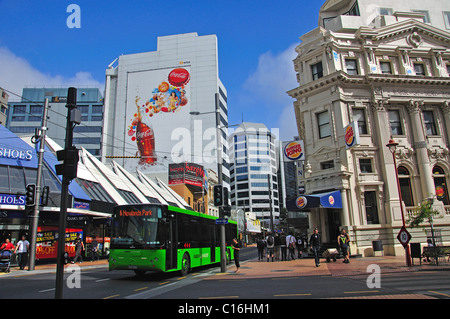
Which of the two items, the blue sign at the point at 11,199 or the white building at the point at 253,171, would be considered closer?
the blue sign at the point at 11,199

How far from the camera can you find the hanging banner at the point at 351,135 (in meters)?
22.7

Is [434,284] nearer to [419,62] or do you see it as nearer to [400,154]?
[400,154]

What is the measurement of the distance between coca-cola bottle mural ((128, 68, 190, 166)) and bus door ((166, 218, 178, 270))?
7475 centimetres

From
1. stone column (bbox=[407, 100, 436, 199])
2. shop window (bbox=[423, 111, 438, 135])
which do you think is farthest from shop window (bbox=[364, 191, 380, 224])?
shop window (bbox=[423, 111, 438, 135])

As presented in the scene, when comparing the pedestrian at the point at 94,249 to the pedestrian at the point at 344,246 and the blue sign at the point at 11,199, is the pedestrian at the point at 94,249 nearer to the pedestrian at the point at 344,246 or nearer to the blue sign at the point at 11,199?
the blue sign at the point at 11,199

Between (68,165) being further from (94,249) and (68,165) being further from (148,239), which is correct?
(94,249)

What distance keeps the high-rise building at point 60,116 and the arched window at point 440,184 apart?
9186 cm

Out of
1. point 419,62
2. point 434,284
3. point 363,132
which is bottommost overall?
point 434,284

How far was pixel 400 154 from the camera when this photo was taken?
83.9 ft

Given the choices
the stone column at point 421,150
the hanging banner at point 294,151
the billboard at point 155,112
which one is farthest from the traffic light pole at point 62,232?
the billboard at point 155,112

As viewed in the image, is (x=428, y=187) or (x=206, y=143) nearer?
(x=428, y=187)
